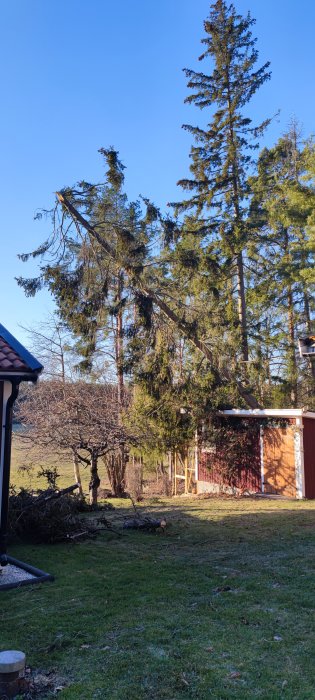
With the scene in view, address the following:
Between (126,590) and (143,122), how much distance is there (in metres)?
13.4

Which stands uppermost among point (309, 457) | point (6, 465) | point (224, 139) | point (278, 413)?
point (224, 139)

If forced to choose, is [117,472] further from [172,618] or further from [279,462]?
[172,618]

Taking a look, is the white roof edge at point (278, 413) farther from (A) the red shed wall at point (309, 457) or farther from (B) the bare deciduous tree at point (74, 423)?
(B) the bare deciduous tree at point (74, 423)

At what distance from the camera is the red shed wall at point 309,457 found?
15608 mm

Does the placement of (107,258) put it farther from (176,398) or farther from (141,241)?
(176,398)

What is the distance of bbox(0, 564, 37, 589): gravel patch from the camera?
6.25m

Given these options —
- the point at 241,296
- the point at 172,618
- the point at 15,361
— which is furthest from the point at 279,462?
the point at 172,618

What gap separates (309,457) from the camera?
15820mm

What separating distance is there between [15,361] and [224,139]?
19.6 meters

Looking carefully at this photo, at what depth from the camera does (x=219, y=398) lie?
18.1 m

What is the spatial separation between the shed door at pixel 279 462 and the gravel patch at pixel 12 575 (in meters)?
10.9

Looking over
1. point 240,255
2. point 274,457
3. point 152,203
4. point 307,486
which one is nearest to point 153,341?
point 152,203

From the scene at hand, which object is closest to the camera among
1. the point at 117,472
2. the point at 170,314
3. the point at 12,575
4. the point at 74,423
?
the point at 12,575

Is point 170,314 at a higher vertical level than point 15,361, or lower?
higher
